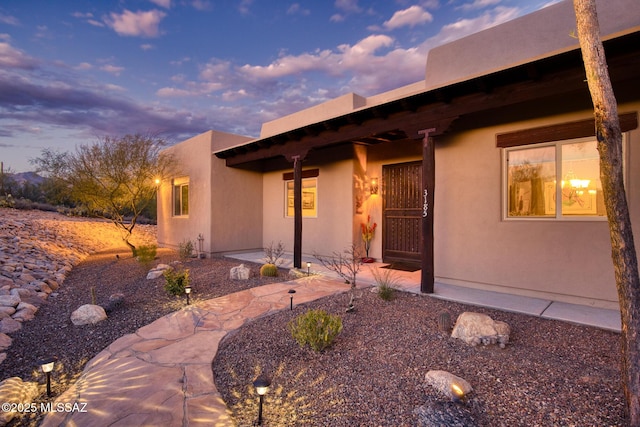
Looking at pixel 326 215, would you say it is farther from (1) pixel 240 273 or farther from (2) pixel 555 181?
(2) pixel 555 181

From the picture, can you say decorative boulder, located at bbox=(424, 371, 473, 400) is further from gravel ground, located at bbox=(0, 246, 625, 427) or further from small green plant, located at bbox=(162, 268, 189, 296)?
small green plant, located at bbox=(162, 268, 189, 296)

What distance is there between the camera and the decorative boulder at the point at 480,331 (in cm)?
303

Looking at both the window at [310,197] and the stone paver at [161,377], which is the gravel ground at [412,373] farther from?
the window at [310,197]

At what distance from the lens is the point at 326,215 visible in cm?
822

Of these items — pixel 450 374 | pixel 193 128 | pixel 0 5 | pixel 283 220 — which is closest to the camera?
pixel 450 374

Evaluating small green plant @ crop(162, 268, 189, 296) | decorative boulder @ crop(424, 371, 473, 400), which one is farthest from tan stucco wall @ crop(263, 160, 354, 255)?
decorative boulder @ crop(424, 371, 473, 400)

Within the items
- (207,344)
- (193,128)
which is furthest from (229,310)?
(193,128)

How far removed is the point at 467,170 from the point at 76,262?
10.0m

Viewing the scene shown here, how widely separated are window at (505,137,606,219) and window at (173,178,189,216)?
9093 mm

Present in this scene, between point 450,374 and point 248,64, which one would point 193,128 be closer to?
point 248,64

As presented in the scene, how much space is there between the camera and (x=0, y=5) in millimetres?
7000

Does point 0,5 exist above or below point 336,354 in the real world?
above

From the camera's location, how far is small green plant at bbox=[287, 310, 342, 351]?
2.97m

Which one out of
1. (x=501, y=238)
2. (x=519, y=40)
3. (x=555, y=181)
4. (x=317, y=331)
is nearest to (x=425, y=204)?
(x=501, y=238)
